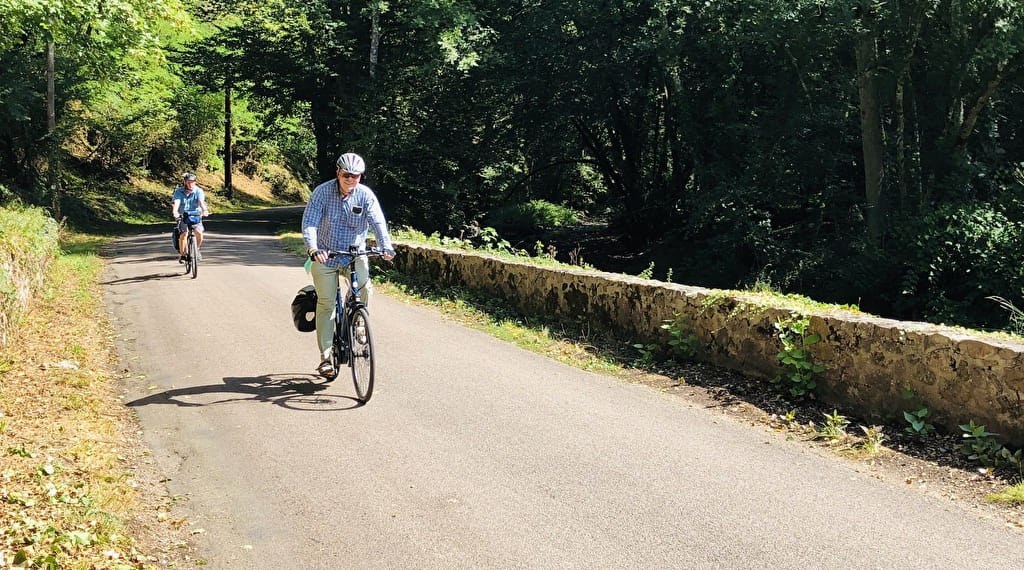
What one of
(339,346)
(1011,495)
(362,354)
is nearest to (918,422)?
(1011,495)

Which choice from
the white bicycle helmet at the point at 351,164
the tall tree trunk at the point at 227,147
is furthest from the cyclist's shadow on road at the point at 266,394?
the tall tree trunk at the point at 227,147

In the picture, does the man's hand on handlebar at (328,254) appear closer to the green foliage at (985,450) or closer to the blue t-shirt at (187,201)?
the green foliage at (985,450)

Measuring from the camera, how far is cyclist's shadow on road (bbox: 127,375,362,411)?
6562 mm

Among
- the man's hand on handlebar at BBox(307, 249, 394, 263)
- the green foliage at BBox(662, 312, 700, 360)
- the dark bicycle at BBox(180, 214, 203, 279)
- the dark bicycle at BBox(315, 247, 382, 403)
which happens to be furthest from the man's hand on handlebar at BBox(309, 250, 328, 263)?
the dark bicycle at BBox(180, 214, 203, 279)

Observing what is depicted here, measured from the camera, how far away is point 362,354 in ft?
21.7

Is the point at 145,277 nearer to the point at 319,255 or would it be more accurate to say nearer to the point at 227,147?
the point at 319,255

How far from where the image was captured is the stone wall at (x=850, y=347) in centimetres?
528

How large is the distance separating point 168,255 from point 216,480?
1432 cm

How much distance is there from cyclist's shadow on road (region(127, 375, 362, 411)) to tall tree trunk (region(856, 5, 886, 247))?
12014 millimetres

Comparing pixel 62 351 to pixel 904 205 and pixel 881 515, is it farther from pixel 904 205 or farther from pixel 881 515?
pixel 904 205

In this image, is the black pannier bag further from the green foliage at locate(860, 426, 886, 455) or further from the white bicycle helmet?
the green foliage at locate(860, 426, 886, 455)

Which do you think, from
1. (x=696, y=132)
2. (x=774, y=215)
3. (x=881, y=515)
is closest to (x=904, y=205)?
(x=774, y=215)

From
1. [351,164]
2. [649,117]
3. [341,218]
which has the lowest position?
[341,218]

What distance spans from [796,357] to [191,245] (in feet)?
36.4
